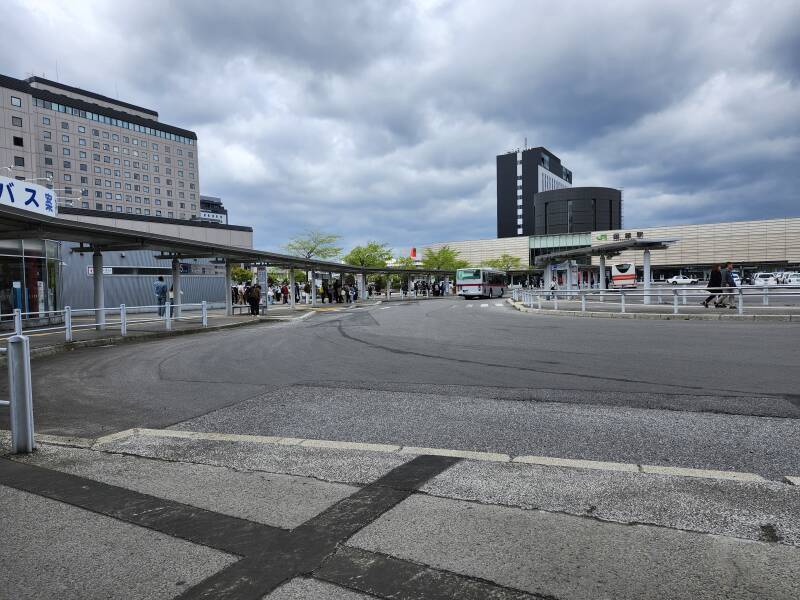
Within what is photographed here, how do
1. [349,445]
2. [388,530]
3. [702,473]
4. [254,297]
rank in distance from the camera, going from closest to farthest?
[388,530], [702,473], [349,445], [254,297]

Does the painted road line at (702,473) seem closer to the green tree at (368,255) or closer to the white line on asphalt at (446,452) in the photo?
the white line on asphalt at (446,452)

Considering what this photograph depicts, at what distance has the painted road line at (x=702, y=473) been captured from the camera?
12.8 feet

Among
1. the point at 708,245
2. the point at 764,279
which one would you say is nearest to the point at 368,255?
the point at 764,279

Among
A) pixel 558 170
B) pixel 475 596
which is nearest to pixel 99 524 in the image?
pixel 475 596

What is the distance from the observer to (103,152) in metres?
99.4

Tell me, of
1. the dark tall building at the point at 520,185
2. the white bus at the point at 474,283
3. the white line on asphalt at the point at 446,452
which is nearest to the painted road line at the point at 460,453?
the white line on asphalt at the point at 446,452

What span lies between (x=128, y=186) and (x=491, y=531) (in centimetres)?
11882

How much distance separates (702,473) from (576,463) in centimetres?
92

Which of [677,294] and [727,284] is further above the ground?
[727,284]

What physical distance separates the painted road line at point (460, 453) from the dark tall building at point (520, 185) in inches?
5432

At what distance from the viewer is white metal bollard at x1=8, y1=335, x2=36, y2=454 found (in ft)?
16.3

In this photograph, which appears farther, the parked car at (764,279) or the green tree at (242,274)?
the green tree at (242,274)

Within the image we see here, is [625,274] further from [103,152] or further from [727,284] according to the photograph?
[103,152]

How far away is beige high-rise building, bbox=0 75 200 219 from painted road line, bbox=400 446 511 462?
83.7 metres
